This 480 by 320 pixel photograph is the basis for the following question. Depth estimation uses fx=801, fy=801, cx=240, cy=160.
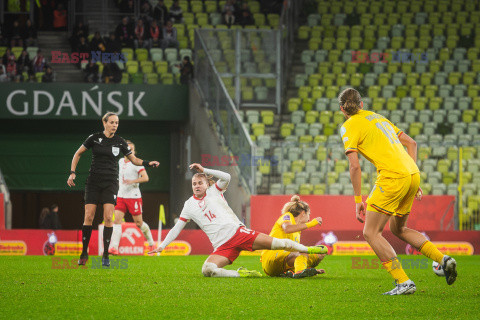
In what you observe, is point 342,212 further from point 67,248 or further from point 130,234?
point 67,248

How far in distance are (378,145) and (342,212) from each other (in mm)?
10169

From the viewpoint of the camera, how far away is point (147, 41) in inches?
932

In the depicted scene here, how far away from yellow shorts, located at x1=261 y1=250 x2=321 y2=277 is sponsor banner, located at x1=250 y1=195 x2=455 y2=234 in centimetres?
751

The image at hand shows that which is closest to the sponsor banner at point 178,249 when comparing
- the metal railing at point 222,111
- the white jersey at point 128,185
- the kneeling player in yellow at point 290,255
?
the white jersey at point 128,185

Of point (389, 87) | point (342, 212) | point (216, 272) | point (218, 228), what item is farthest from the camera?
point (389, 87)

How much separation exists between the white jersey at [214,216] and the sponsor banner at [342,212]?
25.2 ft

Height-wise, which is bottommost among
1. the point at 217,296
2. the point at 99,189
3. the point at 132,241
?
the point at 132,241

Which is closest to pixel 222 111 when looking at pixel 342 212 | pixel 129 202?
pixel 342 212

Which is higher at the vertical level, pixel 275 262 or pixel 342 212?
pixel 275 262

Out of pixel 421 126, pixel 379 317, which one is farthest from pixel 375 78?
pixel 379 317

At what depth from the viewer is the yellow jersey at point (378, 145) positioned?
7.38 m

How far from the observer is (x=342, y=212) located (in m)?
17.5
